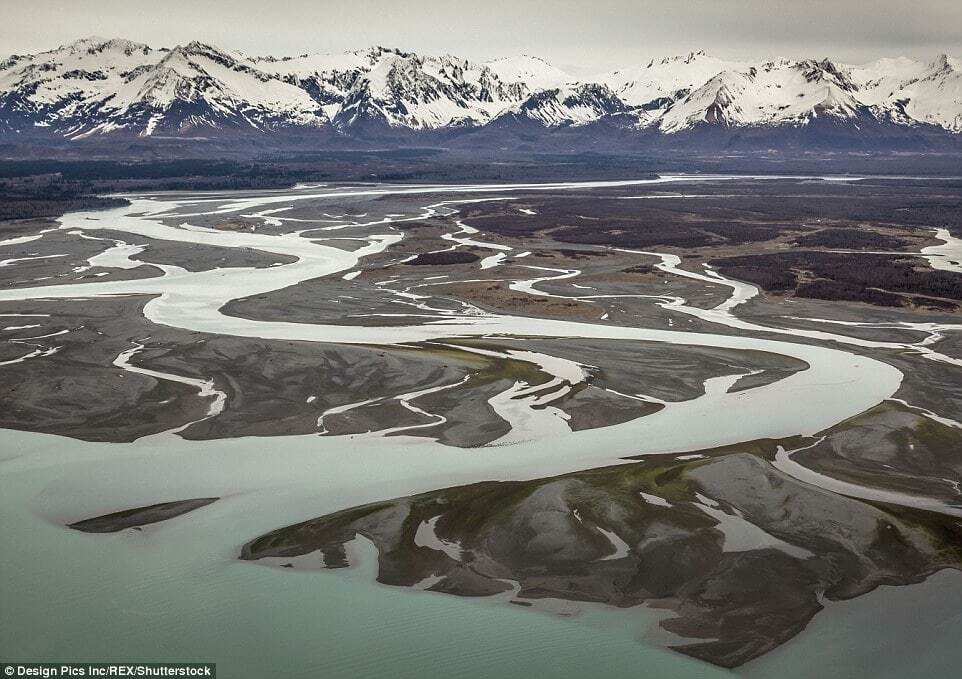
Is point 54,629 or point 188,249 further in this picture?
point 188,249

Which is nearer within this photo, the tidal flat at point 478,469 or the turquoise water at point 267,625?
the turquoise water at point 267,625

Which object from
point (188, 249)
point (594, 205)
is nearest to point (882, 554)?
point (188, 249)

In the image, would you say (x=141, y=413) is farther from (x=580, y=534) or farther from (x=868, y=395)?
(x=868, y=395)

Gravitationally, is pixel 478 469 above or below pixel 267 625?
above

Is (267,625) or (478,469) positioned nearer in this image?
(267,625)

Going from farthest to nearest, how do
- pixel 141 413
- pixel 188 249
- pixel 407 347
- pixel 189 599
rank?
pixel 188 249 → pixel 407 347 → pixel 141 413 → pixel 189 599

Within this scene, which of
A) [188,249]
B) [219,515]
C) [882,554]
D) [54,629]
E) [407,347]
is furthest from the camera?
[188,249]

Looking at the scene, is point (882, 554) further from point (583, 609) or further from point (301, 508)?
point (301, 508)

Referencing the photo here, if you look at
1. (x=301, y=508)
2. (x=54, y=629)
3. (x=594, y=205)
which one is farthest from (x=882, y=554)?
(x=594, y=205)

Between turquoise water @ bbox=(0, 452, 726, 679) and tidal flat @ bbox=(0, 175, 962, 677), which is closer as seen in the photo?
turquoise water @ bbox=(0, 452, 726, 679)
